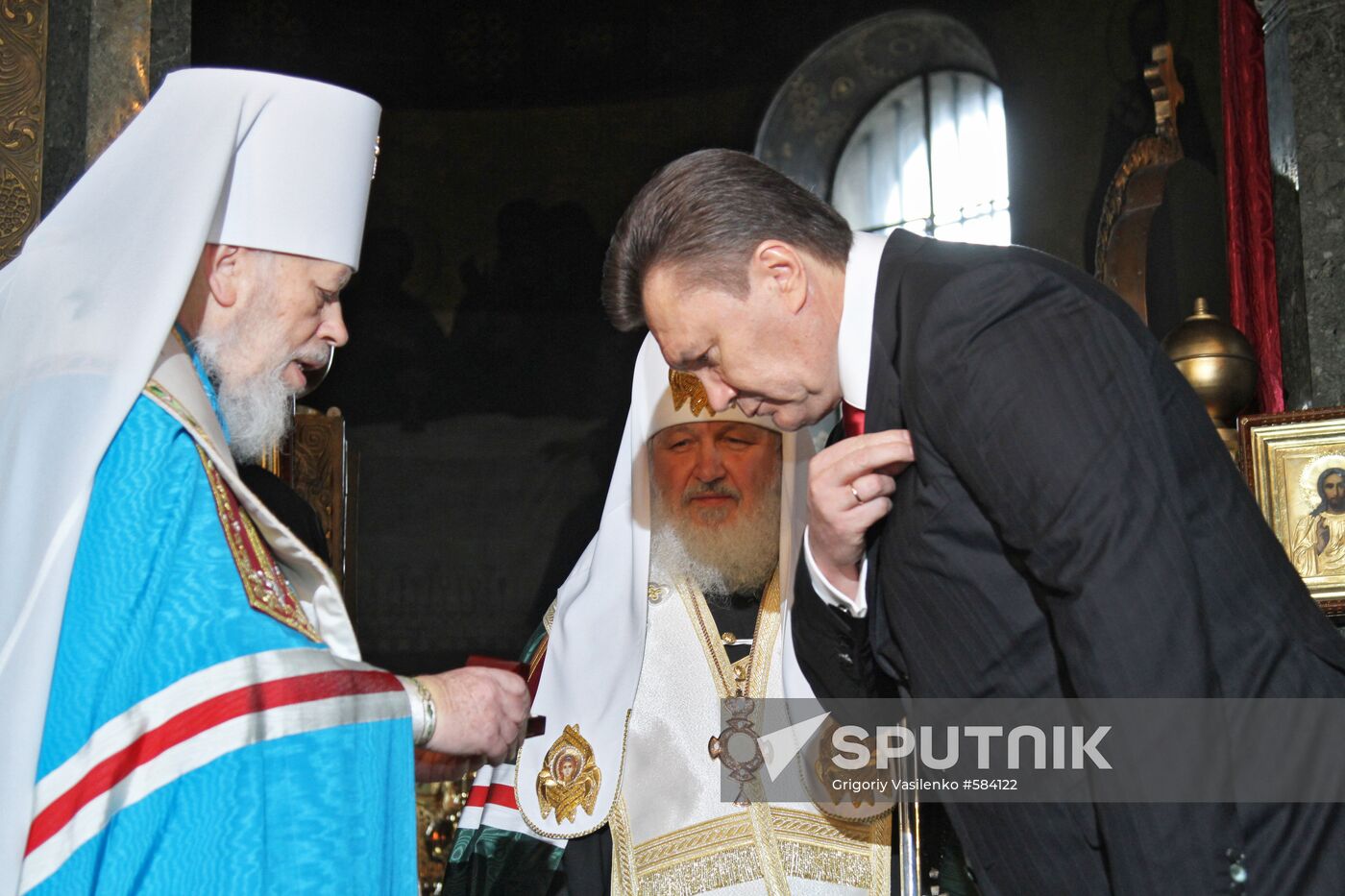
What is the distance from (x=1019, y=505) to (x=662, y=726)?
1.97 m

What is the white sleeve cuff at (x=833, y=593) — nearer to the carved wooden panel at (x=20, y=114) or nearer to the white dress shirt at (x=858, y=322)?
the white dress shirt at (x=858, y=322)

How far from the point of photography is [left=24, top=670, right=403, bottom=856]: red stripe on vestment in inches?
76.4

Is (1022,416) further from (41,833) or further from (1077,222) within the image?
(1077,222)

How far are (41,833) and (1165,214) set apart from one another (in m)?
6.44

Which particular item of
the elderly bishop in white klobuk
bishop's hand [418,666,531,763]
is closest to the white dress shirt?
A: bishop's hand [418,666,531,763]

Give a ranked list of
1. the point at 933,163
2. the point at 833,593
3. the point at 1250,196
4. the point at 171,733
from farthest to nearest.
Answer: the point at 933,163
the point at 1250,196
the point at 833,593
the point at 171,733

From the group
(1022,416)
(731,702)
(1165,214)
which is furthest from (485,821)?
(1165,214)

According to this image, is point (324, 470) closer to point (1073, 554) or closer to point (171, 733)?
point (171, 733)

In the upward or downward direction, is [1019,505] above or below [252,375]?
below

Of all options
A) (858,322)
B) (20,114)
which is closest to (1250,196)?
(858,322)

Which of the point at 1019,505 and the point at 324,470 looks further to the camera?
the point at 324,470

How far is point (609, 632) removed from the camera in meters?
3.66

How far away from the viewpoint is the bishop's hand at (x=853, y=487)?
2.11 metres

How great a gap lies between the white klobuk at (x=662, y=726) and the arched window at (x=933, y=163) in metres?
5.32
